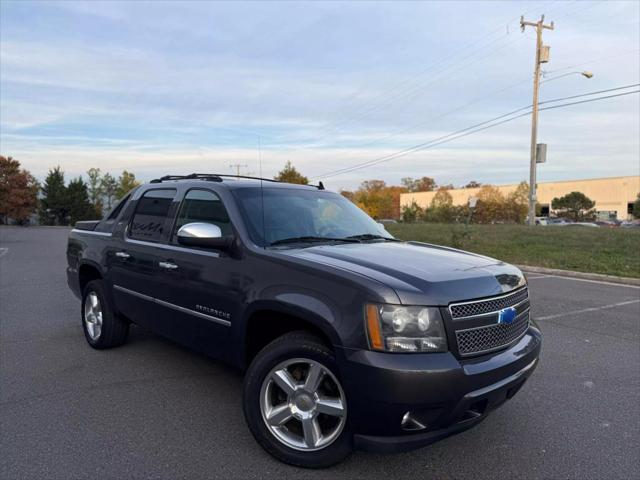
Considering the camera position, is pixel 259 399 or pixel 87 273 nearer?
pixel 259 399

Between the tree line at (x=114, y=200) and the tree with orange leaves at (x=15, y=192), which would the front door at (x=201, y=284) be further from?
the tree with orange leaves at (x=15, y=192)

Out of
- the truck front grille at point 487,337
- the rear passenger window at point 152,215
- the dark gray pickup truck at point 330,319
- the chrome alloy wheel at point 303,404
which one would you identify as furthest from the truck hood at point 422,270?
the rear passenger window at point 152,215

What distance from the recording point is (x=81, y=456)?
121 inches

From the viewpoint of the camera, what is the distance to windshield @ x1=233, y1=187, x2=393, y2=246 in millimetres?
3652

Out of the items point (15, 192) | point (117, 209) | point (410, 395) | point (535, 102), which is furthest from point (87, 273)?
point (15, 192)

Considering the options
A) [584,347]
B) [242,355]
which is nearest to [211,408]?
[242,355]

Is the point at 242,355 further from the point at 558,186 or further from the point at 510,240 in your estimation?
the point at 558,186

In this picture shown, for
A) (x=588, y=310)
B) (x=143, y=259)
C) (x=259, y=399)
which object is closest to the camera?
(x=259, y=399)

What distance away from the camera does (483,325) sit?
9.35 ft

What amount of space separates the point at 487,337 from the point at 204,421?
2.08 metres

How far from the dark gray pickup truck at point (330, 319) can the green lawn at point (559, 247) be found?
10.4 metres

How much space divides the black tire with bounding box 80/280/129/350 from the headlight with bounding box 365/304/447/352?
3.33 m

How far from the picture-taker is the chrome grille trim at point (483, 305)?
108 inches

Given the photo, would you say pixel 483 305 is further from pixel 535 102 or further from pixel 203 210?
pixel 535 102
